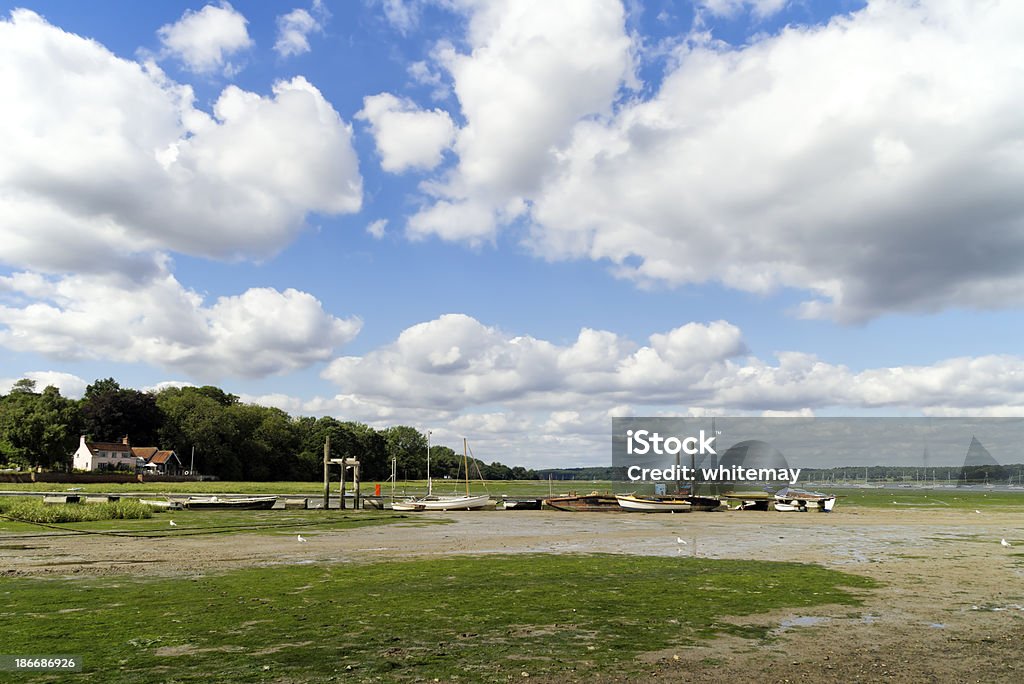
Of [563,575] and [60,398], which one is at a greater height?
[60,398]

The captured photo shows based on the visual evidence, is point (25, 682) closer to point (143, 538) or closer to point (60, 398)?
point (143, 538)

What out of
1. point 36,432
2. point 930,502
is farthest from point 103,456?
point 930,502

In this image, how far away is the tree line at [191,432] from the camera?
4028 inches

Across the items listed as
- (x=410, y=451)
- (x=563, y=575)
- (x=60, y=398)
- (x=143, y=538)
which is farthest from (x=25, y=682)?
(x=410, y=451)

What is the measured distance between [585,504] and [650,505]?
685 centimetres

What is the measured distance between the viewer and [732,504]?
9331 cm

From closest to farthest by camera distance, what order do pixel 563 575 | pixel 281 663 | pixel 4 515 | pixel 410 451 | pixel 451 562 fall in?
pixel 281 663, pixel 563 575, pixel 451 562, pixel 4 515, pixel 410 451

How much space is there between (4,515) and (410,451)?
513 ft

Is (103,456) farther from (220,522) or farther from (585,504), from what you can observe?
(220,522)

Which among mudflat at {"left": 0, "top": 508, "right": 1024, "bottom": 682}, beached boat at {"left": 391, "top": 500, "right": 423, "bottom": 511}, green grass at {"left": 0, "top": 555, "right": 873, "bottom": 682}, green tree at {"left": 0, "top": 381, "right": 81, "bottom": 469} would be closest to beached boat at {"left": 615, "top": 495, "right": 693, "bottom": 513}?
mudflat at {"left": 0, "top": 508, "right": 1024, "bottom": 682}

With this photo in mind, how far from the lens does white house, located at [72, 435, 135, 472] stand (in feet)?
427

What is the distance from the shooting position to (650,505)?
75500 mm

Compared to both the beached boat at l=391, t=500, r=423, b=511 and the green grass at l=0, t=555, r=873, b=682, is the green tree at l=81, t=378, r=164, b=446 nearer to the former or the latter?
the beached boat at l=391, t=500, r=423, b=511

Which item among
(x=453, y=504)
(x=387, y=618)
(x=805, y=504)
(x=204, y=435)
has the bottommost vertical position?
(x=805, y=504)
